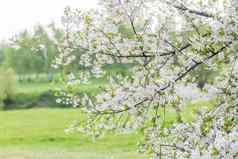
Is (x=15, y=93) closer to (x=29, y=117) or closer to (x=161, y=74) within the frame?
(x=29, y=117)

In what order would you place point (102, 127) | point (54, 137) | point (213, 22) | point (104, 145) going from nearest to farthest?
point (213, 22) → point (102, 127) → point (104, 145) → point (54, 137)

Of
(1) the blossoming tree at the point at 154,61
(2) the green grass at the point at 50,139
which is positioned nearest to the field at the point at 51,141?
(2) the green grass at the point at 50,139

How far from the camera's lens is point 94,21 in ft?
18.2

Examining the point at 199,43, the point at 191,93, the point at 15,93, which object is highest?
the point at 199,43

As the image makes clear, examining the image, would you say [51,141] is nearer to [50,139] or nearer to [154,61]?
[50,139]

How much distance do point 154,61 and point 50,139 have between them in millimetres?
34906

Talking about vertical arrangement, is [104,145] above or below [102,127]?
below

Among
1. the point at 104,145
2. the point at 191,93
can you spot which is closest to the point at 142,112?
the point at 191,93

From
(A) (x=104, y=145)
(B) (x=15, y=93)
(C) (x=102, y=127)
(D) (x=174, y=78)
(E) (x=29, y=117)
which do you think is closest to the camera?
(D) (x=174, y=78)

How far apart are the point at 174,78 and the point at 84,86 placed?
51.7 inches

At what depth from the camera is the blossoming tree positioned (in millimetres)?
4773

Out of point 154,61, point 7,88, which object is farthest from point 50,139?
point 7,88

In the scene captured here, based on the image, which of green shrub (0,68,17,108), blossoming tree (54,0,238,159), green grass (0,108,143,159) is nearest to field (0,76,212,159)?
green grass (0,108,143,159)

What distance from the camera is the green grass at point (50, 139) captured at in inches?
1001
